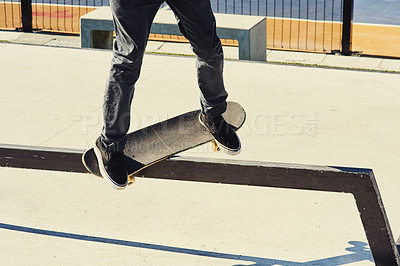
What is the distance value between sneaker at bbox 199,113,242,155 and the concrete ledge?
4525 millimetres

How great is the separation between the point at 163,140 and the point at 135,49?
64 cm

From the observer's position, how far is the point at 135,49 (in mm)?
3324

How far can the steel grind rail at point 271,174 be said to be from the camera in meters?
3.32

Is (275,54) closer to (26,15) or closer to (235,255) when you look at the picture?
(26,15)

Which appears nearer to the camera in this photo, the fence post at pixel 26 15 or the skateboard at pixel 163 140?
the skateboard at pixel 163 140

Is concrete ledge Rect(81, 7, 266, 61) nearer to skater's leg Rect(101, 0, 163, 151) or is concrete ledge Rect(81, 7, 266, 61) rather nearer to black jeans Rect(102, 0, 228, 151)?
black jeans Rect(102, 0, 228, 151)

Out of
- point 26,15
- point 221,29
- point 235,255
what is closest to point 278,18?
point 221,29

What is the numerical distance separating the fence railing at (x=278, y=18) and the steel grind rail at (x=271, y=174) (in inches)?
224

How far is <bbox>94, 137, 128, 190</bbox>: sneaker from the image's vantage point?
354 centimetres

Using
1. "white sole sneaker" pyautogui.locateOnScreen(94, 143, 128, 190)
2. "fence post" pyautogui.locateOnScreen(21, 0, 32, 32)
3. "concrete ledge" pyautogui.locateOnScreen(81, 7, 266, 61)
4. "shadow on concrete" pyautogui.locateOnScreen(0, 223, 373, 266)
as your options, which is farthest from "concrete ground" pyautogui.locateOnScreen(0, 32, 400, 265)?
"fence post" pyautogui.locateOnScreen(21, 0, 32, 32)

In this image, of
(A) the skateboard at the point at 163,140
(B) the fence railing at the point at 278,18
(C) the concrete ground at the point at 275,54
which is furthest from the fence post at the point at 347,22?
(A) the skateboard at the point at 163,140

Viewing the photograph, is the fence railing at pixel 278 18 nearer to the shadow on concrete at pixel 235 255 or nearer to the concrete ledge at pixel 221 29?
the concrete ledge at pixel 221 29

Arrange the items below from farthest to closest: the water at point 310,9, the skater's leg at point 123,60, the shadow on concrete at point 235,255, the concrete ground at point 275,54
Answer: the water at point 310,9, the concrete ground at point 275,54, the shadow on concrete at point 235,255, the skater's leg at point 123,60

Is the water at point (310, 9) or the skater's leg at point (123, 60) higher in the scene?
the skater's leg at point (123, 60)
